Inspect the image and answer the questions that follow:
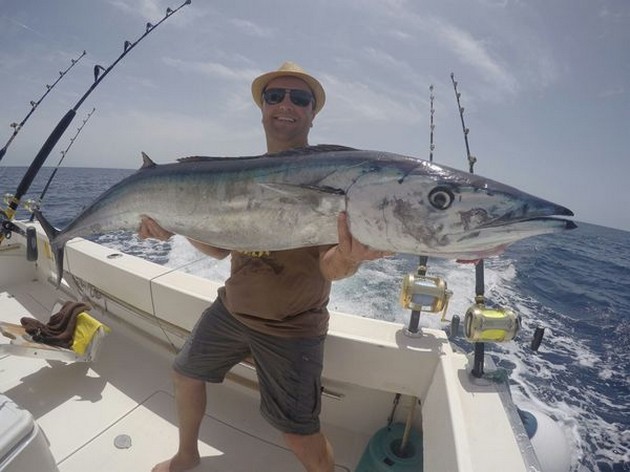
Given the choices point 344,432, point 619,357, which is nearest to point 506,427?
point 344,432

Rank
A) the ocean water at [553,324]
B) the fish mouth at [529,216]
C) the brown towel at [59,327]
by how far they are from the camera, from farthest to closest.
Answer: the ocean water at [553,324] → the brown towel at [59,327] → the fish mouth at [529,216]

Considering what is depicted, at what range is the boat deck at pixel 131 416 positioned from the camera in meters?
2.33

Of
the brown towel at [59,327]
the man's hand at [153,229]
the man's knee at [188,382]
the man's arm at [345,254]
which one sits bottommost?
the brown towel at [59,327]

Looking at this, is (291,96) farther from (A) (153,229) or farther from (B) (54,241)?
(B) (54,241)

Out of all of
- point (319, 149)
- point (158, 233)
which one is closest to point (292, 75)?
point (319, 149)

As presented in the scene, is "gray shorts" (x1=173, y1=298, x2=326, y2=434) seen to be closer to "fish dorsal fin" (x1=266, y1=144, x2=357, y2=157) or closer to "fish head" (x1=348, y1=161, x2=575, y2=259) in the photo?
"fish head" (x1=348, y1=161, x2=575, y2=259)

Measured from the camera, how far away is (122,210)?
7.91 feet

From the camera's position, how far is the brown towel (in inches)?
123

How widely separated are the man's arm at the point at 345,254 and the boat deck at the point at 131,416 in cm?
150

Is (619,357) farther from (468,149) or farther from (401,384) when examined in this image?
(401,384)

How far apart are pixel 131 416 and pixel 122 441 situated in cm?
26

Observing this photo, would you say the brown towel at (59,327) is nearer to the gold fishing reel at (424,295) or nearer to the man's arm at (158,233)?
the man's arm at (158,233)

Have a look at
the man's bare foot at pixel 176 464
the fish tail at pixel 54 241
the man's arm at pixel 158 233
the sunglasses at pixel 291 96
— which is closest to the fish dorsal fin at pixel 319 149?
the sunglasses at pixel 291 96

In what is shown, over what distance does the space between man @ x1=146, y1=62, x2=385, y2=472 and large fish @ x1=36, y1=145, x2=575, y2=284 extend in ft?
0.55
